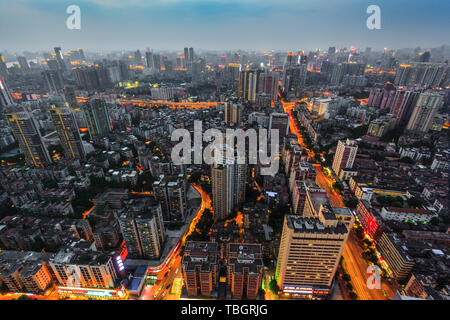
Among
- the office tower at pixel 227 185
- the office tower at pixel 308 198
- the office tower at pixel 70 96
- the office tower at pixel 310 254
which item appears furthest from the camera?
the office tower at pixel 70 96

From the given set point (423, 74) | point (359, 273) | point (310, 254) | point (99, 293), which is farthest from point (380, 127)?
point (99, 293)

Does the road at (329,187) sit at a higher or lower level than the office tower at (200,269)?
lower

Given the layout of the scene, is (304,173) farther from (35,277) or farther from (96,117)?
(96,117)

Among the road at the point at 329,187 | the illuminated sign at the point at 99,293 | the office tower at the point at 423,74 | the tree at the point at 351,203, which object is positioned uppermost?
the office tower at the point at 423,74

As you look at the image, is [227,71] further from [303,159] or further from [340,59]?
[303,159]

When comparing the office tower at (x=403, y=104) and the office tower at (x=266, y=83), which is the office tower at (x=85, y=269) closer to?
the office tower at (x=266, y=83)

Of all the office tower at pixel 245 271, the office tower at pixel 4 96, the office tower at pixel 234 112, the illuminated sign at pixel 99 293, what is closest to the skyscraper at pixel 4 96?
the office tower at pixel 4 96

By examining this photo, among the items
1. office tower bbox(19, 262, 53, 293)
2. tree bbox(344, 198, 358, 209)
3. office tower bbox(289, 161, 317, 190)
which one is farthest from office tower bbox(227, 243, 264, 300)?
office tower bbox(19, 262, 53, 293)
